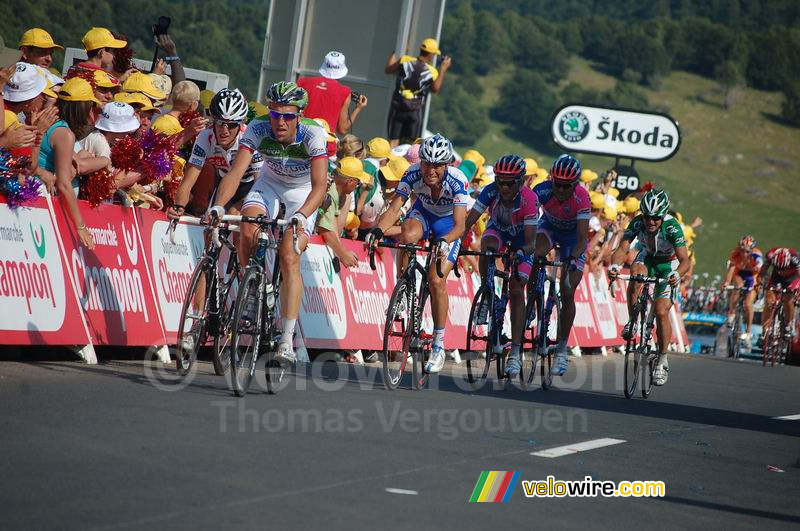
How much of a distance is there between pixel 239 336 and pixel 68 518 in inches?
154

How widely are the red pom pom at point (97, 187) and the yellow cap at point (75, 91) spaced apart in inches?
24.5

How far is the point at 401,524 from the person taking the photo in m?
5.41

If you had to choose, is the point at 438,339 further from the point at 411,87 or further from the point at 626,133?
the point at 626,133

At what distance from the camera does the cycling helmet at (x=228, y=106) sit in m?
10.1

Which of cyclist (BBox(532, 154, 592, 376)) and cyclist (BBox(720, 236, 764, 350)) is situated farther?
cyclist (BBox(720, 236, 764, 350))

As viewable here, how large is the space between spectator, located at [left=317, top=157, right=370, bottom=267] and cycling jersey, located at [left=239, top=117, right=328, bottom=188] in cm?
253

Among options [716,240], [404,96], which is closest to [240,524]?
[404,96]

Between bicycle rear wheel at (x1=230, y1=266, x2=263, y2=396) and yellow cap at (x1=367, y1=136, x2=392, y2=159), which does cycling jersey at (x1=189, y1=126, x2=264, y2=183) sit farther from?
yellow cap at (x1=367, y1=136, x2=392, y2=159)

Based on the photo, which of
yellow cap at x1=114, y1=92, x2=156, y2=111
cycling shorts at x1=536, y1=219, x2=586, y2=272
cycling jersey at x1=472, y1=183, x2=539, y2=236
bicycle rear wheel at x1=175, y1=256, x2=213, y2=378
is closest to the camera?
bicycle rear wheel at x1=175, y1=256, x2=213, y2=378

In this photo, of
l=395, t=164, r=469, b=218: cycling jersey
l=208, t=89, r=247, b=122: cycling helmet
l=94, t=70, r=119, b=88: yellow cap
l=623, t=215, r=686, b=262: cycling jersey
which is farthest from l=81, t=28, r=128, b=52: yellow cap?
l=623, t=215, r=686, b=262: cycling jersey

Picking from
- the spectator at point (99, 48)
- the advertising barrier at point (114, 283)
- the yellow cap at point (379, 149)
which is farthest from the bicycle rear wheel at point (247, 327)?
the yellow cap at point (379, 149)

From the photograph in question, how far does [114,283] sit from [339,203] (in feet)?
12.4

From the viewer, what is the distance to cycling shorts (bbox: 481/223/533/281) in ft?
39.4

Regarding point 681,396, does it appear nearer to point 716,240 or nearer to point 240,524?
point 240,524
